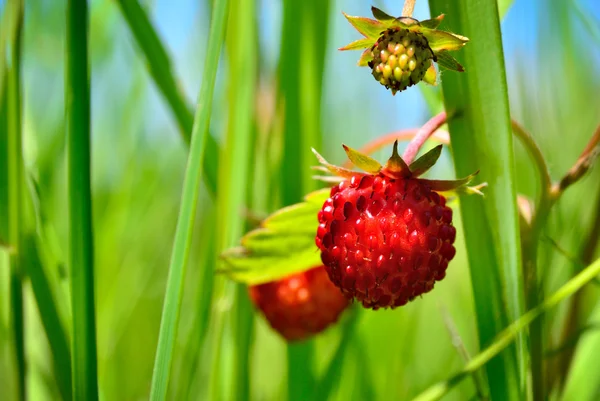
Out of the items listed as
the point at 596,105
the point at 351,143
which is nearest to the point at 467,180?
the point at 351,143

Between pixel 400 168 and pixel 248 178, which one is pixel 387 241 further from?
pixel 248 178

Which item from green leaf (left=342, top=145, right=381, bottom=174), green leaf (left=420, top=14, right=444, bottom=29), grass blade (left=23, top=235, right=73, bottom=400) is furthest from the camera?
grass blade (left=23, top=235, right=73, bottom=400)

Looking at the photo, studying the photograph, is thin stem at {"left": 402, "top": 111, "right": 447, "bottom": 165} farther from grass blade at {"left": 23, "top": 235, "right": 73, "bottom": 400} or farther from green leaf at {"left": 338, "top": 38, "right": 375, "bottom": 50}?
grass blade at {"left": 23, "top": 235, "right": 73, "bottom": 400}

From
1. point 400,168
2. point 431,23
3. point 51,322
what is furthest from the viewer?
point 51,322

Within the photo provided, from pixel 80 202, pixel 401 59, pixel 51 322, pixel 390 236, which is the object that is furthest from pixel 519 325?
pixel 51 322

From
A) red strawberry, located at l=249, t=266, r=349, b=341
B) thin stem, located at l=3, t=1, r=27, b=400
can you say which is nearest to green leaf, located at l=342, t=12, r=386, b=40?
thin stem, located at l=3, t=1, r=27, b=400

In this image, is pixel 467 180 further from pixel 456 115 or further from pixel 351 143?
pixel 351 143
